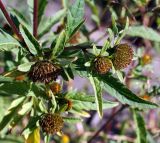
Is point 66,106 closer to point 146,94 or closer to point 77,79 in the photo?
point 146,94

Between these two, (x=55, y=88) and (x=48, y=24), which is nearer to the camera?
(x=55, y=88)

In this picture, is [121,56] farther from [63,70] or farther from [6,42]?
[6,42]

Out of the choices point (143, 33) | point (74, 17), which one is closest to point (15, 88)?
point (74, 17)

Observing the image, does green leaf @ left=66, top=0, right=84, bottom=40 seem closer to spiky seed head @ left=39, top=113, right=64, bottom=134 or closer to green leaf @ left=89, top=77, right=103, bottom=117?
green leaf @ left=89, top=77, right=103, bottom=117

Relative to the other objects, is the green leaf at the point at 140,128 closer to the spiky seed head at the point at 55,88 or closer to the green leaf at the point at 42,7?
the spiky seed head at the point at 55,88

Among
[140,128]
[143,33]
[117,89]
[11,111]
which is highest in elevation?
[117,89]

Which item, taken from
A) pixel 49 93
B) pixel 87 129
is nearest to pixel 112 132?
pixel 87 129

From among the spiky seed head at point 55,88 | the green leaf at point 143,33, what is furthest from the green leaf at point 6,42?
the green leaf at point 143,33
